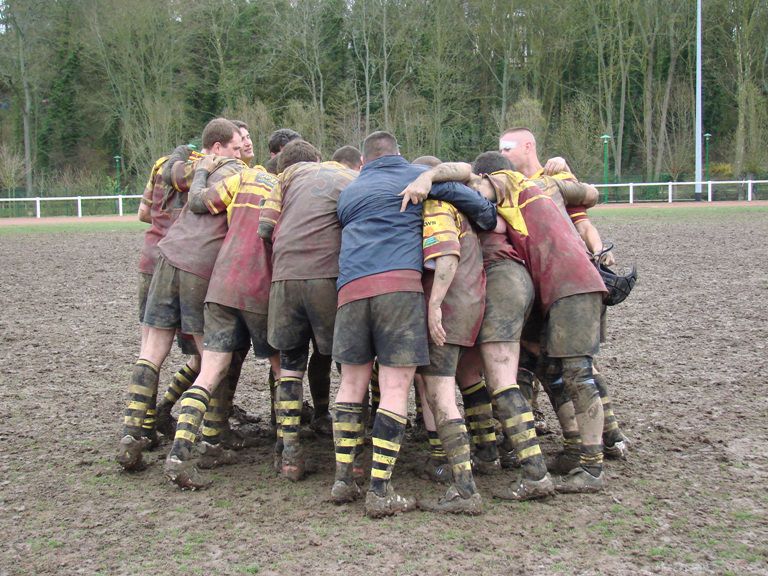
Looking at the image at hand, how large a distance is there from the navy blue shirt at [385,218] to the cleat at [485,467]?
158cm

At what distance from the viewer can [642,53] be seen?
54.2 m

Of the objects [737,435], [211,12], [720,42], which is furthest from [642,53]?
[737,435]

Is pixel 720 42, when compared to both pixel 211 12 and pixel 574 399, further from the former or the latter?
pixel 574 399

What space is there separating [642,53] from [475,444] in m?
53.6

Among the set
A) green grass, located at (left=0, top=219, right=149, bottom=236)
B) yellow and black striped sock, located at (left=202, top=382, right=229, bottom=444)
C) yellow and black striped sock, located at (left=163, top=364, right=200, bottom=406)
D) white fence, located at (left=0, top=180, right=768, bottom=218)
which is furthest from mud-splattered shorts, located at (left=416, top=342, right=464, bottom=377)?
white fence, located at (left=0, top=180, right=768, bottom=218)

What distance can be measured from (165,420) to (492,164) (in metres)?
3.40

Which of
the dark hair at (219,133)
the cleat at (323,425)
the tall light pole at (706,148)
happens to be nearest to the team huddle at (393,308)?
the dark hair at (219,133)

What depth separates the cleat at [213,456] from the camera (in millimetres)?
6031

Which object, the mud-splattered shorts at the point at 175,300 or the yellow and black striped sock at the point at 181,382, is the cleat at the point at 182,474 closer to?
the mud-splattered shorts at the point at 175,300

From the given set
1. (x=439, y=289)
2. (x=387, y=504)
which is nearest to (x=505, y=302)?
(x=439, y=289)

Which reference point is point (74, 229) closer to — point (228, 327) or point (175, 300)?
point (175, 300)

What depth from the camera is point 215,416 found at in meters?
6.20

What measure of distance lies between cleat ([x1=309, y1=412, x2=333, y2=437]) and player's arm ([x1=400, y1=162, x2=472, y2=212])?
245 cm

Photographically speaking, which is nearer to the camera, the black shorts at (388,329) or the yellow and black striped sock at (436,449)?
the black shorts at (388,329)
